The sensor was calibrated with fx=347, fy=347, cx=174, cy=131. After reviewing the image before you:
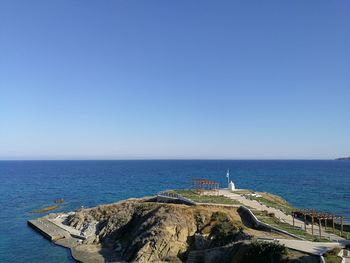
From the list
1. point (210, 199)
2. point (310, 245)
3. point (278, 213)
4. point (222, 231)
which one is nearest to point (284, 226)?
point (222, 231)

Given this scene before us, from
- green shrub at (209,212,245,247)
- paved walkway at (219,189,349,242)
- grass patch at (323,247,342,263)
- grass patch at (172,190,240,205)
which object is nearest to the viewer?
grass patch at (323,247,342,263)

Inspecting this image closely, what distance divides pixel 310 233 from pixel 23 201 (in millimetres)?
74412

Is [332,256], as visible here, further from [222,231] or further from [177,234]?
[177,234]

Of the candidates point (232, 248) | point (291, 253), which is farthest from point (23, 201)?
point (291, 253)

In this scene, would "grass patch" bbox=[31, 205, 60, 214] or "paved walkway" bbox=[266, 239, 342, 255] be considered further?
"grass patch" bbox=[31, 205, 60, 214]

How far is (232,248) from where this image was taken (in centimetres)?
3300

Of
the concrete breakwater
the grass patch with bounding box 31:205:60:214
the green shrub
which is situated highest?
the green shrub

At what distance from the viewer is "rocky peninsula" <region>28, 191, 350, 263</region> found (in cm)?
3083

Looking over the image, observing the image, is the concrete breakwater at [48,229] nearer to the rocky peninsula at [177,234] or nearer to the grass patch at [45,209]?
the rocky peninsula at [177,234]

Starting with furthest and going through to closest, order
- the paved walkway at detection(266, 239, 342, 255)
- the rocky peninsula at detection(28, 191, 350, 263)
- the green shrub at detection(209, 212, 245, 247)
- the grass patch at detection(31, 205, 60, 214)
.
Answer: the grass patch at detection(31, 205, 60, 214)
the green shrub at detection(209, 212, 245, 247)
the rocky peninsula at detection(28, 191, 350, 263)
the paved walkway at detection(266, 239, 342, 255)

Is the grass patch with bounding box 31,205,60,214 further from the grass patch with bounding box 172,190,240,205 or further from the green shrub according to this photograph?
the green shrub

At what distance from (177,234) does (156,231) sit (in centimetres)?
260

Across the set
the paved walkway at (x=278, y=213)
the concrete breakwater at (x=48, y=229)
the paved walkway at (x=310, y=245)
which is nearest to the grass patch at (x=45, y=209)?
the concrete breakwater at (x=48, y=229)

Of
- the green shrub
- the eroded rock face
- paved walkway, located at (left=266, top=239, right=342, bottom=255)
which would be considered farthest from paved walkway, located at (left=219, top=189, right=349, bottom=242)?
the green shrub
